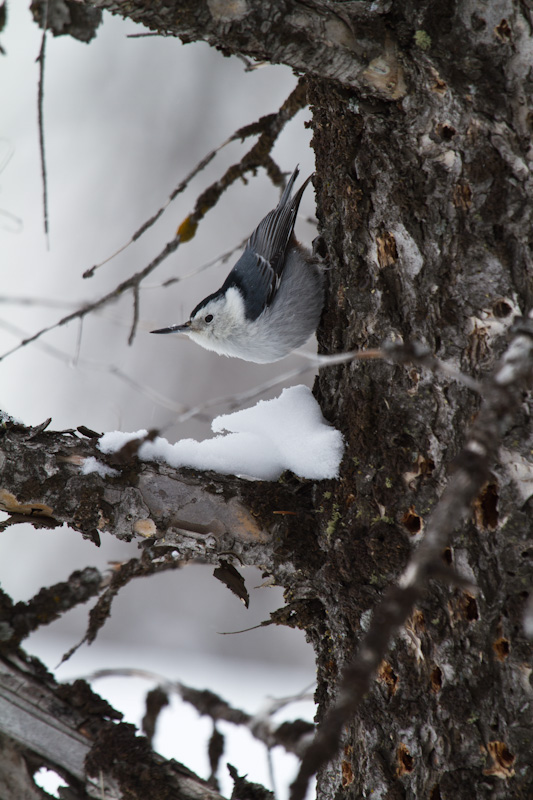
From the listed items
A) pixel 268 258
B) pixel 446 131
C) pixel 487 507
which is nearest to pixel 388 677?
pixel 487 507

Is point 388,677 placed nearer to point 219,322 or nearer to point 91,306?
point 91,306

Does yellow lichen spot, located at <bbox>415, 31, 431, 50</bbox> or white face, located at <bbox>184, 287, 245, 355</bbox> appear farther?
white face, located at <bbox>184, 287, 245, 355</bbox>

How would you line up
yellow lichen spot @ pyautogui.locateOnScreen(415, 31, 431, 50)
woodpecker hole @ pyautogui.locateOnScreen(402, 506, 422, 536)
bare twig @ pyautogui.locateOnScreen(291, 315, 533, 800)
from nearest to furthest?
bare twig @ pyautogui.locateOnScreen(291, 315, 533, 800)
yellow lichen spot @ pyautogui.locateOnScreen(415, 31, 431, 50)
woodpecker hole @ pyautogui.locateOnScreen(402, 506, 422, 536)

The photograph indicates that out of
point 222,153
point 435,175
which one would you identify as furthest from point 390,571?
point 222,153

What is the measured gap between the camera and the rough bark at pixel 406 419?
1.07 metres

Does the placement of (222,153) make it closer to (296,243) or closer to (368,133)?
(296,243)

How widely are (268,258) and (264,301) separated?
0.54ft

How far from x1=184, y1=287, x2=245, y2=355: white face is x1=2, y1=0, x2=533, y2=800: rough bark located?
85 centimetres

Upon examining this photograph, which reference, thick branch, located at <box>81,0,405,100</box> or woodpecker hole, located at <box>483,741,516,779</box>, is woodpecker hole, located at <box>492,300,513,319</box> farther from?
woodpecker hole, located at <box>483,741,516,779</box>

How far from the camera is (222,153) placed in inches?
167

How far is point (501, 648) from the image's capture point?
1.09 metres

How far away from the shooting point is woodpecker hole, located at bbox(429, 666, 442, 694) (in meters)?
1.16

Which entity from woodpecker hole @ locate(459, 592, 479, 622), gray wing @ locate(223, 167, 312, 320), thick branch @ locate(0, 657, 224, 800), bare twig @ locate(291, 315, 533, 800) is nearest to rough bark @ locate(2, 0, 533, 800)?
woodpecker hole @ locate(459, 592, 479, 622)

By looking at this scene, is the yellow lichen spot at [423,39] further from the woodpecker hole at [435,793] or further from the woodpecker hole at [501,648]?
the woodpecker hole at [435,793]
